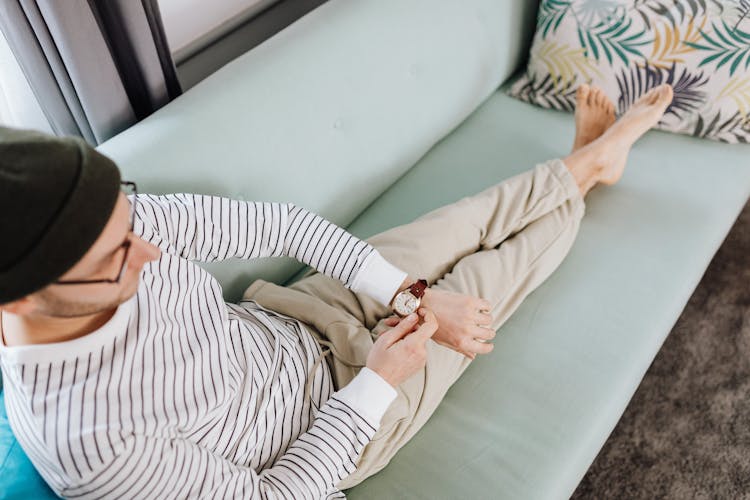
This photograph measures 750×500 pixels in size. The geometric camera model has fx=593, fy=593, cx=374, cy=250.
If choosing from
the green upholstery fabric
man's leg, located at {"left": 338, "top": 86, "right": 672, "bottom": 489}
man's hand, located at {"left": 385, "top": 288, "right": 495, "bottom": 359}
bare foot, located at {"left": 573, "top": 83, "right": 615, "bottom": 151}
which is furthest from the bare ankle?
the green upholstery fabric

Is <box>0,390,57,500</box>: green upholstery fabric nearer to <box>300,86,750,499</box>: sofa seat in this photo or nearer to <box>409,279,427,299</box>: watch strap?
<box>300,86,750,499</box>: sofa seat

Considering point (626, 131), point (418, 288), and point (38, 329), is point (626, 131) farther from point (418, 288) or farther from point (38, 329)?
point (38, 329)

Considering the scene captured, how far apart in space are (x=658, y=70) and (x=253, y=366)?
48.2 inches

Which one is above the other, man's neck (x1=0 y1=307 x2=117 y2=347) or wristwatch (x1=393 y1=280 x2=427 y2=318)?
man's neck (x1=0 y1=307 x2=117 y2=347)

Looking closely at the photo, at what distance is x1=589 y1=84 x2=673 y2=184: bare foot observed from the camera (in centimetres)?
138

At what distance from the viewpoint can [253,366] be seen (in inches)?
39.7

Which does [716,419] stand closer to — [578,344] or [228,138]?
[578,344]

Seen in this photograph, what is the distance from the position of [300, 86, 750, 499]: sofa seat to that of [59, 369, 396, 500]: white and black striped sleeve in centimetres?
19

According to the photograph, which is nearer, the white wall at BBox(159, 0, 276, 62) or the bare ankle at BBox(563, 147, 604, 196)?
the bare ankle at BBox(563, 147, 604, 196)

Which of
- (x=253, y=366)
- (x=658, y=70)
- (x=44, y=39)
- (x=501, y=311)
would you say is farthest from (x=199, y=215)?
(x=658, y=70)

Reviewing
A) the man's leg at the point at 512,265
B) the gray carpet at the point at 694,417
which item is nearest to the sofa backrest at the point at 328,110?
the man's leg at the point at 512,265

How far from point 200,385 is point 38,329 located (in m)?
0.24

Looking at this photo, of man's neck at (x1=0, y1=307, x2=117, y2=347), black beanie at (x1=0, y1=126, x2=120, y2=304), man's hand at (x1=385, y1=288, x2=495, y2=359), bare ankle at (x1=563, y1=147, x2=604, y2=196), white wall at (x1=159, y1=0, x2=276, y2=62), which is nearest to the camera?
black beanie at (x1=0, y1=126, x2=120, y2=304)

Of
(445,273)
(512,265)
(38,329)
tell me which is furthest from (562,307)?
(38,329)
